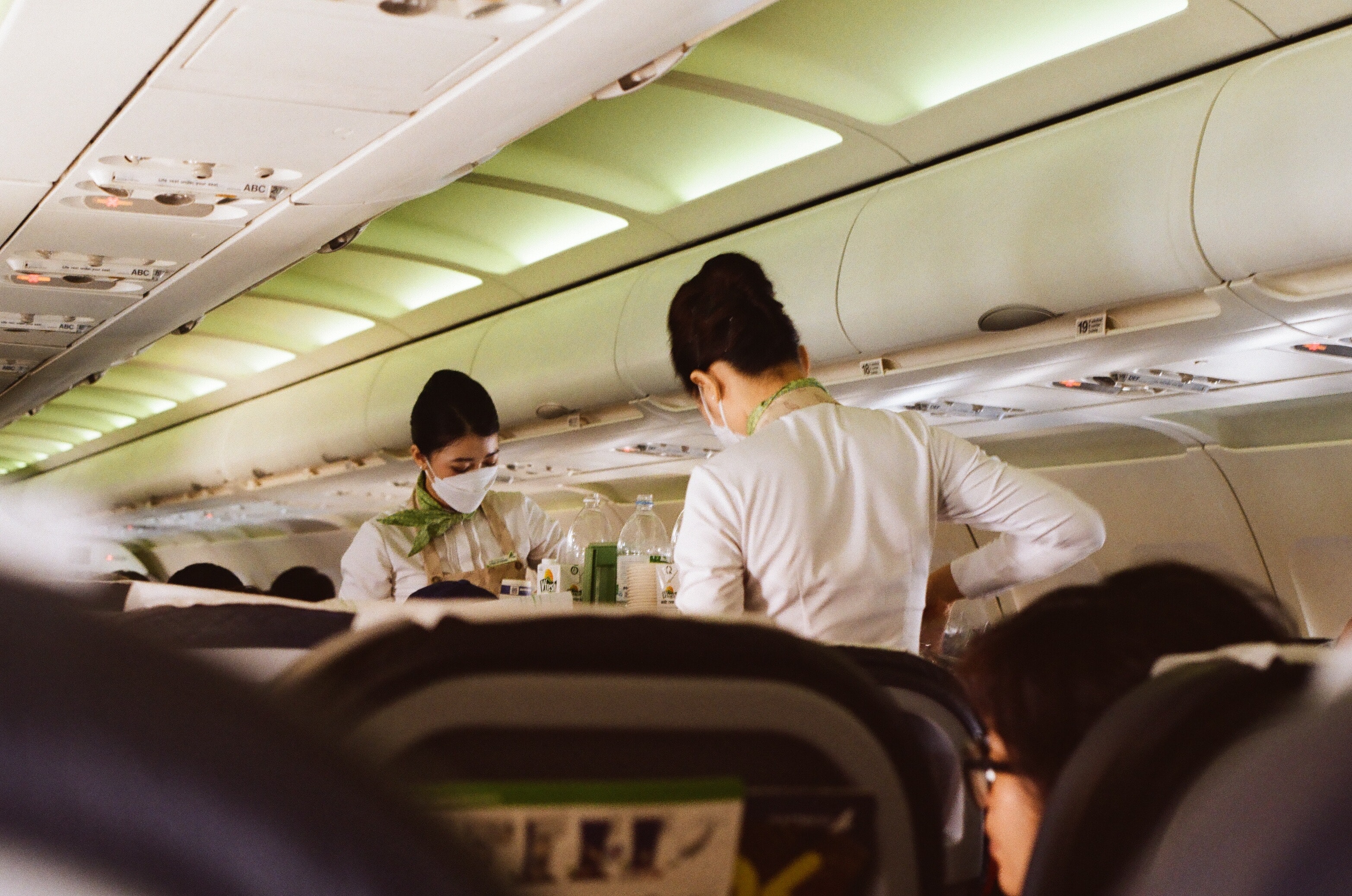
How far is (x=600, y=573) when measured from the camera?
3434mm

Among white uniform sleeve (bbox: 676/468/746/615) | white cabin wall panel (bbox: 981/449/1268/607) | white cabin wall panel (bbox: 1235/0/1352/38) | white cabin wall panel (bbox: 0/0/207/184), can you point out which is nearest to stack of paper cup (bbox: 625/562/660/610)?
white uniform sleeve (bbox: 676/468/746/615)

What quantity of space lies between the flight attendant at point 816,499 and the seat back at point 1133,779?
4.65 feet

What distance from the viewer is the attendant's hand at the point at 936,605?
104 inches

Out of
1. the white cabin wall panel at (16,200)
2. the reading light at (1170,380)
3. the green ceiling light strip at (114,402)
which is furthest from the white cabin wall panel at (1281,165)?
the green ceiling light strip at (114,402)

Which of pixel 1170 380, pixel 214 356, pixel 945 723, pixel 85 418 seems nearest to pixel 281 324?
pixel 214 356

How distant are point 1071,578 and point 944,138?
11.7ft

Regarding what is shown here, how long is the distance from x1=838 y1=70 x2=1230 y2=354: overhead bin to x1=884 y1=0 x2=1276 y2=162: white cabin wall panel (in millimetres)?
147

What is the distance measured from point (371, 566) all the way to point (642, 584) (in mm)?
1213

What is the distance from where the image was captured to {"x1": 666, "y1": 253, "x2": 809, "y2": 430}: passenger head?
243 centimetres

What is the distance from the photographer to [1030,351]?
13.7 ft

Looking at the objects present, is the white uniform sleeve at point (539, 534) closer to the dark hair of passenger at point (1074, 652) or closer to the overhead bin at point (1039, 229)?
the overhead bin at point (1039, 229)

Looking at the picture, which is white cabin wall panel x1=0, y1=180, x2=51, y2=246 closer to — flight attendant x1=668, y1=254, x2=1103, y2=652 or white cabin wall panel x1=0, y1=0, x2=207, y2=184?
white cabin wall panel x1=0, y1=0, x2=207, y2=184

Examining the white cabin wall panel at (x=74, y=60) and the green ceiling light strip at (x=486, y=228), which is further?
the green ceiling light strip at (x=486, y=228)

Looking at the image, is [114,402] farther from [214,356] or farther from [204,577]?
[204,577]
